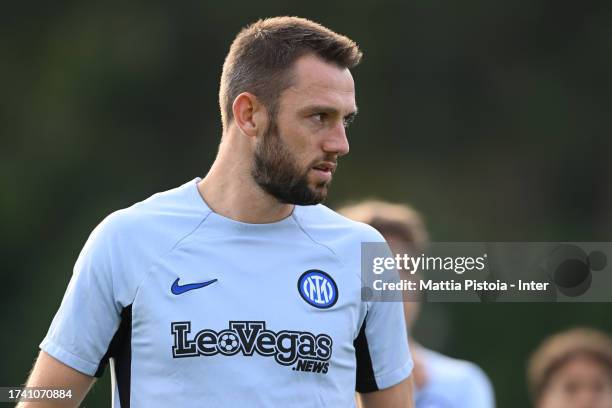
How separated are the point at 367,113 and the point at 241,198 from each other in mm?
13194

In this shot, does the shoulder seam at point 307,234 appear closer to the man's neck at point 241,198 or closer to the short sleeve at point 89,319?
the man's neck at point 241,198

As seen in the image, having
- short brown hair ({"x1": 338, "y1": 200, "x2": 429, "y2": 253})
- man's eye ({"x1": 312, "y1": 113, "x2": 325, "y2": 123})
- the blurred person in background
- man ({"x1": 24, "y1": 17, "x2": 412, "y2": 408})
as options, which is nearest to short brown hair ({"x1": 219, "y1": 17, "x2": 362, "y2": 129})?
man ({"x1": 24, "y1": 17, "x2": 412, "y2": 408})

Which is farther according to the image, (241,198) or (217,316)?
(241,198)

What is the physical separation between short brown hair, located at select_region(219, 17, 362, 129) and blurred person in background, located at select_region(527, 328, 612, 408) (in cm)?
147

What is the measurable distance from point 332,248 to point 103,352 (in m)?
0.74

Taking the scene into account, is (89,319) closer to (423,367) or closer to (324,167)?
(324,167)

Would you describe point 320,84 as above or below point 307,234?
above

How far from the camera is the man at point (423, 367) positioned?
19.2 feet

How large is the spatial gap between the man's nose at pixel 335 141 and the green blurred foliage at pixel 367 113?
11.0 metres

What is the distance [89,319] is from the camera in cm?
381

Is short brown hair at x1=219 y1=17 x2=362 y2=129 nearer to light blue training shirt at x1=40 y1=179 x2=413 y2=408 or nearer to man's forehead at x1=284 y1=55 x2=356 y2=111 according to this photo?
man's forehead at x1=284 y1=55 x2=356 y2=111

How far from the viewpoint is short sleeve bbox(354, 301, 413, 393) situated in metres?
4.00

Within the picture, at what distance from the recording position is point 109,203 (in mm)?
15422

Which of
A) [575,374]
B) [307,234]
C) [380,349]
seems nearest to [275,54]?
[307,234]
